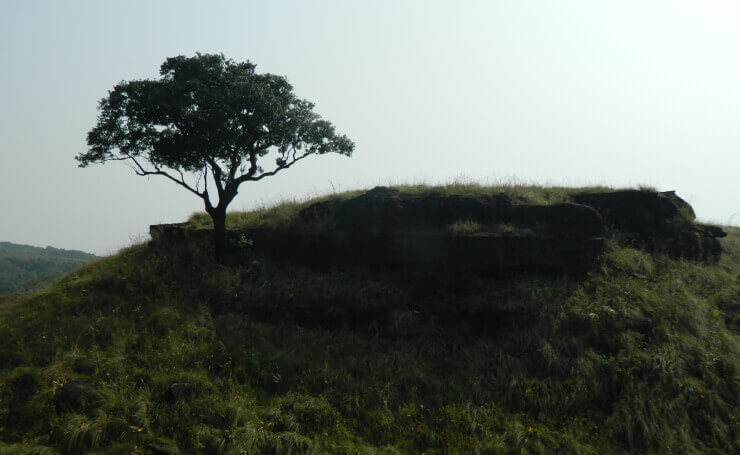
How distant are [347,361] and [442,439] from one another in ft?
10.4

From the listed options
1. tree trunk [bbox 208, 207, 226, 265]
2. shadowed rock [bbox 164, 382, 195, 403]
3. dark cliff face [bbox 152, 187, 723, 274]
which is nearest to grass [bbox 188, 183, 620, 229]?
dark cliff face [bbox 152, 187, 723, 274]

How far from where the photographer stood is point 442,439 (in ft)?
Answer: 28.5

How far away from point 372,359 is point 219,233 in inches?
292

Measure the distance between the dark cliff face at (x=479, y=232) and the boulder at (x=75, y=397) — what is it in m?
7.01

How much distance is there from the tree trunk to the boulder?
619 cm

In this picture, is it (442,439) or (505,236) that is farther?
(505,236)

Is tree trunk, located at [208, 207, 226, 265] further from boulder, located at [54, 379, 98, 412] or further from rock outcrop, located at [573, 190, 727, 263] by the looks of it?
rock outcrop, located at [573, 190, 727, 263]

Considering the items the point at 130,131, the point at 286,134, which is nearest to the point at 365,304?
the point at 286,134

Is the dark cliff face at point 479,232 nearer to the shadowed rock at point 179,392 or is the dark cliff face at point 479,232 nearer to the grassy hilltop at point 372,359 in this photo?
the grassy hilltop at point 372,359

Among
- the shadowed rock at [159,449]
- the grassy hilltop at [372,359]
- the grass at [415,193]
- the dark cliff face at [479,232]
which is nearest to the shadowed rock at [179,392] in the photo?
the grassy hilltop at [372,359]

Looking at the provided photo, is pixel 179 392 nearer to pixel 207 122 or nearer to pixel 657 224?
pixel 207 122

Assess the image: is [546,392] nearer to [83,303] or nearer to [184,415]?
[184,415]

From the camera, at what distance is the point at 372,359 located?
36.1 feet

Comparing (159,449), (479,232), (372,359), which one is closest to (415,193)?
(479,232)
